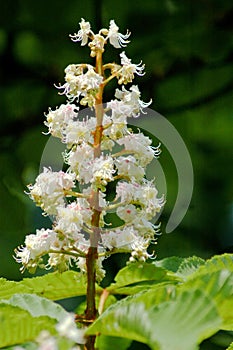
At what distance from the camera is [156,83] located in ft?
5.71

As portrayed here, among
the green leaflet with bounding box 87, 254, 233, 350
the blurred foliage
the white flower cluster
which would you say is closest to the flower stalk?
the white flower cluster

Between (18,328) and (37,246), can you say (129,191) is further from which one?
(18,328)

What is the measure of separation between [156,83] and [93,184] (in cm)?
116

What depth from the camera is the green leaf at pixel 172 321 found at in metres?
0.40

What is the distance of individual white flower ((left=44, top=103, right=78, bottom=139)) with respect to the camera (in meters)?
0.65

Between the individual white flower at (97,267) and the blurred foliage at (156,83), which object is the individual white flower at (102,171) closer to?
the individual white flower at (97,267)

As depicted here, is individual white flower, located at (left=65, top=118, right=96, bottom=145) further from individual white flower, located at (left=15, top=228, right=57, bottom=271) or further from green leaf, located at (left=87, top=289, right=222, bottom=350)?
green leaf, located at (left=87, top=289, right=222, bottom=350)

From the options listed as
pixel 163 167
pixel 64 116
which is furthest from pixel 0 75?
pixel 64 116

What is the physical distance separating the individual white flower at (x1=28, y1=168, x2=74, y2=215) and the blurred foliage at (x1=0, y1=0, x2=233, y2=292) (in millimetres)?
1004

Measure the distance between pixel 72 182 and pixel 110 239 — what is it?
67mm

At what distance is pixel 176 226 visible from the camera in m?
1.63

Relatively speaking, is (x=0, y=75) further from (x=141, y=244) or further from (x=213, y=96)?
(x=141, y=244)

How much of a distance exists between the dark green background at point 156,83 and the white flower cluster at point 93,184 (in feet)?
3.29

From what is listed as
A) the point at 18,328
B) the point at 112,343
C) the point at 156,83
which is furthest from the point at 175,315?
the point at 156,83
